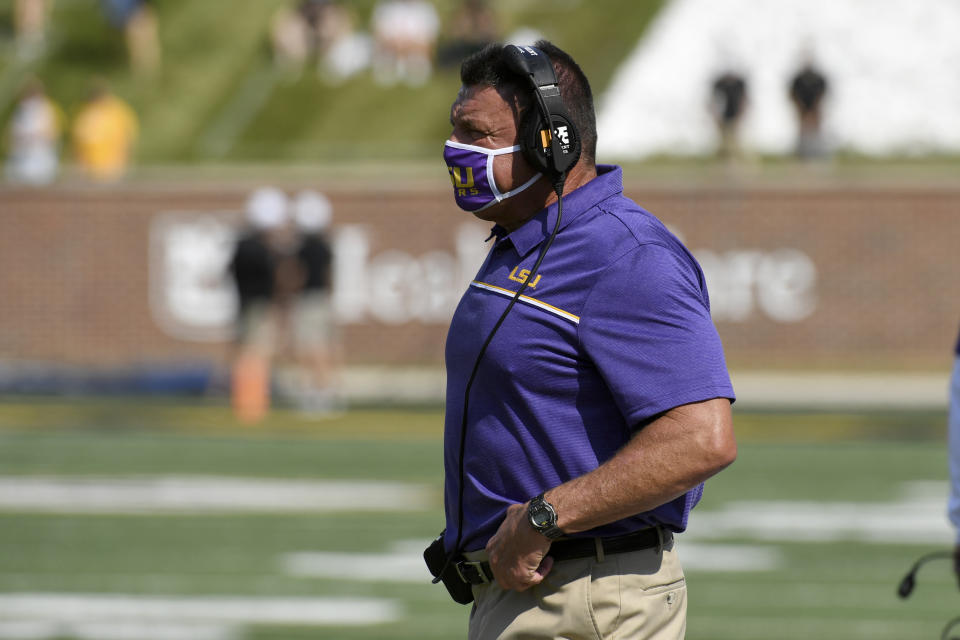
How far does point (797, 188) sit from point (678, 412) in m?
19.7

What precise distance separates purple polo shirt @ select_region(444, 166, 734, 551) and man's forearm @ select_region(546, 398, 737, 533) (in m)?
0.04

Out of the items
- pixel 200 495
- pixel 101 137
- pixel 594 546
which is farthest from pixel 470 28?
pixel 594 546

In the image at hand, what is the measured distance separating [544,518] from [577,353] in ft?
1.10

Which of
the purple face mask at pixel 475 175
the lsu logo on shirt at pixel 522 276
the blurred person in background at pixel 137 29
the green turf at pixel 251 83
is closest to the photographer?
the lsu logo on shirt at pixel 522 276

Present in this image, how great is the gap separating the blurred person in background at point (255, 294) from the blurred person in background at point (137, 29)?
42.7 ft

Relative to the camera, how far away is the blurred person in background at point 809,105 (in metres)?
24.0

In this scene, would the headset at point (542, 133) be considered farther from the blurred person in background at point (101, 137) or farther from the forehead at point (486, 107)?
the blurred person in background at point (101, 137)

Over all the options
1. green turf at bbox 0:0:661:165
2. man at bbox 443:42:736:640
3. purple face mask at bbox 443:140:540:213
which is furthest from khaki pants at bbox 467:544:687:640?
green turf at bbox 0:0:661:165

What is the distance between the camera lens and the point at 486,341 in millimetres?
3260

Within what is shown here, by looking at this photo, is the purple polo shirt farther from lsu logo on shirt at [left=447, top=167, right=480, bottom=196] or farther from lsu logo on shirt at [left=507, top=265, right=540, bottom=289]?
lsu logo on shirt at [left=447, top=167, right=480, bottom=196]

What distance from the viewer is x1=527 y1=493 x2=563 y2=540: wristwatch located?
10.4ft

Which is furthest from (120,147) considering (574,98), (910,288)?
(574,98)

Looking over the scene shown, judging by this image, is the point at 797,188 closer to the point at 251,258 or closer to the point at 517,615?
the point at 251,258

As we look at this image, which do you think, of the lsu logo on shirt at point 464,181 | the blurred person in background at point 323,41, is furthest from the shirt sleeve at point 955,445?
the blurred person in background at point 323,41
